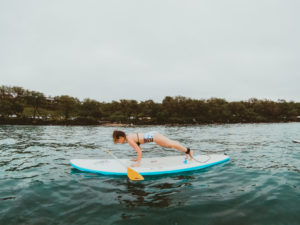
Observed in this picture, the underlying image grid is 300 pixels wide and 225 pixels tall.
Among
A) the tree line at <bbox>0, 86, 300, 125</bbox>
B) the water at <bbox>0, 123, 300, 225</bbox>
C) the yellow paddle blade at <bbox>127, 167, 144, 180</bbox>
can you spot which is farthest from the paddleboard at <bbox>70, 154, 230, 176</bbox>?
the tree line at <bbox>0, 86, 300, 125</bbox>

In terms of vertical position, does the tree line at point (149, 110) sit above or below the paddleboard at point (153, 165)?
above

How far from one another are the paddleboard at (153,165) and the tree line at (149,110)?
2790 inches

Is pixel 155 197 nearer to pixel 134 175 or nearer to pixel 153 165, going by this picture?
Answer: pixel 134 175

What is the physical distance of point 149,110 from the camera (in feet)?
297

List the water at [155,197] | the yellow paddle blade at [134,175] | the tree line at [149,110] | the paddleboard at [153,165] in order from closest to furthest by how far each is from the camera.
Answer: the water at [155,197] < the yellow paddle blade at [134,175] < the paddleboard at [153,165] < the tree line at [149,110]

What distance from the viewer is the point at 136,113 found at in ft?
297

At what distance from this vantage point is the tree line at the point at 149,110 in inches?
3270

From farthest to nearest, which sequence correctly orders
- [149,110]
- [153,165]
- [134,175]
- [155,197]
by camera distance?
1. [149,110]
2. [153,165]
3. [134,175]
4. [155,197]

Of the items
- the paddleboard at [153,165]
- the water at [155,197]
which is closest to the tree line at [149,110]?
the paddleboard at [153,165]

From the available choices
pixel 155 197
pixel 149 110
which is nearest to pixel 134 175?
pixel 155 197

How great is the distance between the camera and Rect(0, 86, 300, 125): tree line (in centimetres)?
8306

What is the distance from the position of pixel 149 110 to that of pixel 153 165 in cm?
8297

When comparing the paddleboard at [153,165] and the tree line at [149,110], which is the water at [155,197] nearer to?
the paddleboard at [153,165]

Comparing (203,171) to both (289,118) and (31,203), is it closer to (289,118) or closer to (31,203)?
(31,203)
